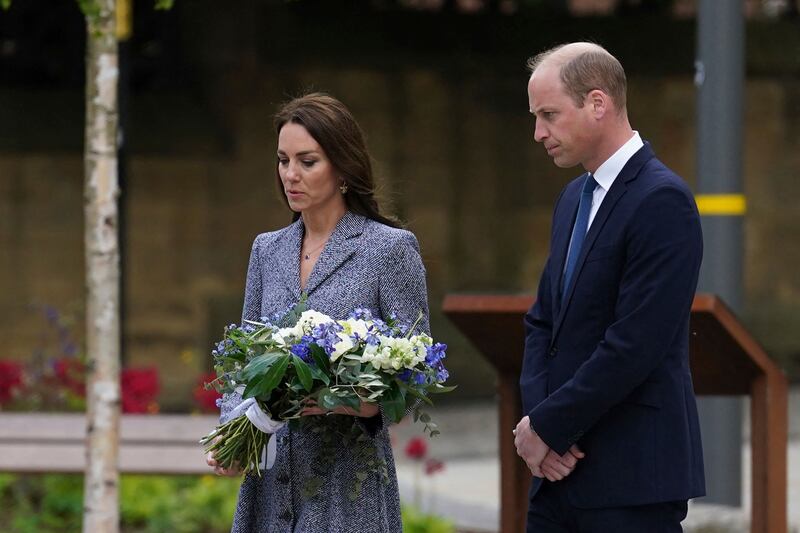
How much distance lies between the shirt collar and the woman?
21.5 inches

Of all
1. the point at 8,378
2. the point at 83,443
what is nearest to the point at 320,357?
the point at 83,443

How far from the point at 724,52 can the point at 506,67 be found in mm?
5735

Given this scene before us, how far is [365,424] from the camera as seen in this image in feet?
11.9

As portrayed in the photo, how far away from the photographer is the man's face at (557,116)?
3340mm

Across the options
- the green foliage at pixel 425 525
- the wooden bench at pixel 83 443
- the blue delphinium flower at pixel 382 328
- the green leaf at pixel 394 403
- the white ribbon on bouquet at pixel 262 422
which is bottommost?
the green foliage at pixel 425 525

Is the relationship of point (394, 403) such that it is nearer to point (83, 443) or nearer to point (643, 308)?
point (643, 308)

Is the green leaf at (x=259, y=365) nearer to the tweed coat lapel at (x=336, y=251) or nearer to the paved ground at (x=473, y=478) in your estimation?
the tweed coat lapel at (x=336, y=251)

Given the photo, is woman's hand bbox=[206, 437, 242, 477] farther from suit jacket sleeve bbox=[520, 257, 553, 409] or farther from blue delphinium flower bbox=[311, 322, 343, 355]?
suit jacket sleeve bbox=[520, 257, 553, 409]

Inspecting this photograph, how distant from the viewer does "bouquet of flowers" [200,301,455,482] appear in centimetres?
337

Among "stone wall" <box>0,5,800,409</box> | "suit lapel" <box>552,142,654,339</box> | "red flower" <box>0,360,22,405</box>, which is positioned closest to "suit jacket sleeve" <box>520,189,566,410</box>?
"suit lapel" <box>552,142,654,339</box>

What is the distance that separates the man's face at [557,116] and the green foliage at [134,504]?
3.77 meters

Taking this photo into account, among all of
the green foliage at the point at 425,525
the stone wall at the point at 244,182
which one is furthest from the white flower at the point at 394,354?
the stone wall at the point at 244,182

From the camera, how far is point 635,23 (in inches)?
492

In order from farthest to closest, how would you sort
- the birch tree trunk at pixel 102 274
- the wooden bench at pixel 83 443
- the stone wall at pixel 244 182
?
the stone wall at pixel 244 182, the wooden bench at pixel 83 443, the birch tree trunk at pixel 102 274
